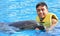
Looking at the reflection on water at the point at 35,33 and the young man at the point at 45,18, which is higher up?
the young man at the point at 45,18

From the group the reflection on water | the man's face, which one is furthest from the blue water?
the man's face

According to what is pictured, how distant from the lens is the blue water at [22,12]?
2693 millimetres

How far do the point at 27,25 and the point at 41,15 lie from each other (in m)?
0.35

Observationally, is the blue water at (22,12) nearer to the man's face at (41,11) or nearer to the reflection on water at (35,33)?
the reflection on water at (35,33)

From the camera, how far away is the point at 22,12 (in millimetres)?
3699

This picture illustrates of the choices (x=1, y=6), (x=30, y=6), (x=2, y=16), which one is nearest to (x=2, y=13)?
(x=2, y=16)

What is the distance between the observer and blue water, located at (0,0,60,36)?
8.84 ft

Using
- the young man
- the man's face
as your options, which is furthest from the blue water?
the man's face

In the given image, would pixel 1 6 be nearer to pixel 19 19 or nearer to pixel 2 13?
pixel 2 13

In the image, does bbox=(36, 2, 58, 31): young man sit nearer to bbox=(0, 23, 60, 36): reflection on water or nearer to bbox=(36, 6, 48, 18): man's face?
bbox=(36, 6, 48, 18): man's face

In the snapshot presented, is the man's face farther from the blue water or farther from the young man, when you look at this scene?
the blue water

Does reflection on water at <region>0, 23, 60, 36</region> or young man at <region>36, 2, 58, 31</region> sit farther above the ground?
young man at <region>36, 2, 58, 31</region>

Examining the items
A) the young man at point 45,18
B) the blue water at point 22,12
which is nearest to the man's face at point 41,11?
the young man at point 45,18

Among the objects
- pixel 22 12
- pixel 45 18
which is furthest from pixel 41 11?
pixel 22 12
